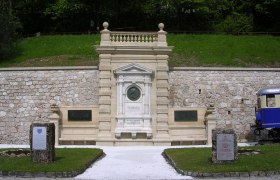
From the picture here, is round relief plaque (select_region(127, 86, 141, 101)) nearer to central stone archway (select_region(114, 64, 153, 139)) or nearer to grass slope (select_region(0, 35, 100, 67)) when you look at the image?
central stone archway (select_region(114, 64, 153, 139))

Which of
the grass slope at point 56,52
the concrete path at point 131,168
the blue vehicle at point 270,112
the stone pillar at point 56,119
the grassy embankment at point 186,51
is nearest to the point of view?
the concrete path at point 131,168

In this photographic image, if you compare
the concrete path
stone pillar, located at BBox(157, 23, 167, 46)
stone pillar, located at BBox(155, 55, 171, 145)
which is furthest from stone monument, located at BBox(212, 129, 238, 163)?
stone pillar, located at BBox(157, 23, 167, 46)

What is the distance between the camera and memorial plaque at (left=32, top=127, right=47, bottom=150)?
1577 cm

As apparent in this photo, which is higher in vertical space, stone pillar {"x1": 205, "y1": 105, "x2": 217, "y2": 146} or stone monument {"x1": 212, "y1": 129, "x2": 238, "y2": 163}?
stone pillar {"x1": 205, "y1": 105, "x2": 217, "y2": 146}

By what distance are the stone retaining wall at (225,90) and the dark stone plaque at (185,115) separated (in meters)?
2.19

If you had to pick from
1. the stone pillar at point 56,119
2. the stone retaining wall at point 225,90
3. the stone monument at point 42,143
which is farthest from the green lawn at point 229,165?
the stone retaining wall at point 225,90

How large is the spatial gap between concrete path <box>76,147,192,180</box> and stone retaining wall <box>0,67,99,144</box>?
851 centimetres

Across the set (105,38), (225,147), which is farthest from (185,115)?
(225,147)

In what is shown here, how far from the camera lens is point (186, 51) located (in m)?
36.5

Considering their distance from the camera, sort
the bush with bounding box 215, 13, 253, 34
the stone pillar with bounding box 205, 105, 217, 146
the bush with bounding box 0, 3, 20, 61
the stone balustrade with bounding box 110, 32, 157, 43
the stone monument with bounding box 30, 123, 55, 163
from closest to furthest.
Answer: the stone monument with bounding box 30, 123, 55, 163 → the stone pillar with bounding box 205, 105, 217, 146 → the stone balustrade with bounding box 110, 32, 157, 43 → the bush with bounding box 0, 3, 20, 61 → the bush with bounding box 215, 13, 253, 34

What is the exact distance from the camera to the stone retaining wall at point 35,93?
27562mm

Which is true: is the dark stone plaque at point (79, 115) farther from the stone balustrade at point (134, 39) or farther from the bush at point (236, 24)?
the bush at point (236, 24)

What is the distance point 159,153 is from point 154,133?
5.22 meters

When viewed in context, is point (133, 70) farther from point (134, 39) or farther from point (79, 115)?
point (79, 115)
